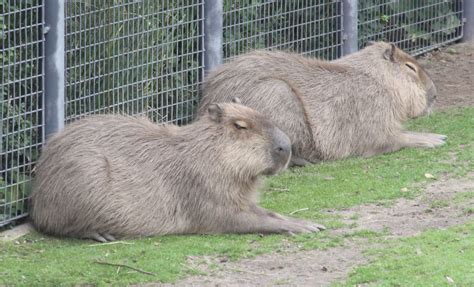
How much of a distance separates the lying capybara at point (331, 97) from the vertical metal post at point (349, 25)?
97 centimetres

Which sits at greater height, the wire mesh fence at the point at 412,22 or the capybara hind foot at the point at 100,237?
the wire mesh fence at the point at 412,22

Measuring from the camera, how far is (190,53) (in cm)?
876

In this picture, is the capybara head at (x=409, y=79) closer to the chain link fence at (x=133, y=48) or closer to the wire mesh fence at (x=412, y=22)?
the chain link fence at (x=133, y=48)

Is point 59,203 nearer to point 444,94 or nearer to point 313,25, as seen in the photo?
point 313,25

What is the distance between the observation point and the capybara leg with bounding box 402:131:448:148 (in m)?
8.88

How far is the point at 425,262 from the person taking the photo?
6.09 metres

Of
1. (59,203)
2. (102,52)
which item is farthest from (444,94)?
(59,203)

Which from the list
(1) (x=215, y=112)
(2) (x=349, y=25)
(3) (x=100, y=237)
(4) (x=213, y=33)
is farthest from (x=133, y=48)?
(2) (x=349, y=25)

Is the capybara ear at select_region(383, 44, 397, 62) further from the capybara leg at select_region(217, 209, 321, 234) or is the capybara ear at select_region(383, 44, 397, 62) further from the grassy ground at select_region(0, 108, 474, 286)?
the capybara leg at select_region(217, 209, 321, 234)

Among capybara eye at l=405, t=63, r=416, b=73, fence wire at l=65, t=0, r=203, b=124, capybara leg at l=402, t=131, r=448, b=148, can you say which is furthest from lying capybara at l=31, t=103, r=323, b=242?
capybara eye at l=405, t=63, r=416, b=73

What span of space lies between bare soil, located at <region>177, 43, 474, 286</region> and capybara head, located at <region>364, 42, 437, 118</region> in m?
1.31

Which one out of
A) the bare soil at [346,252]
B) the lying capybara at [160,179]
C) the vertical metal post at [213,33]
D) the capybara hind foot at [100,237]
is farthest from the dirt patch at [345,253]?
the vertical metal post at [213,33]

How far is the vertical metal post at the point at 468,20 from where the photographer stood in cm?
1191

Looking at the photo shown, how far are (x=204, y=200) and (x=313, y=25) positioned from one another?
3291 mm
